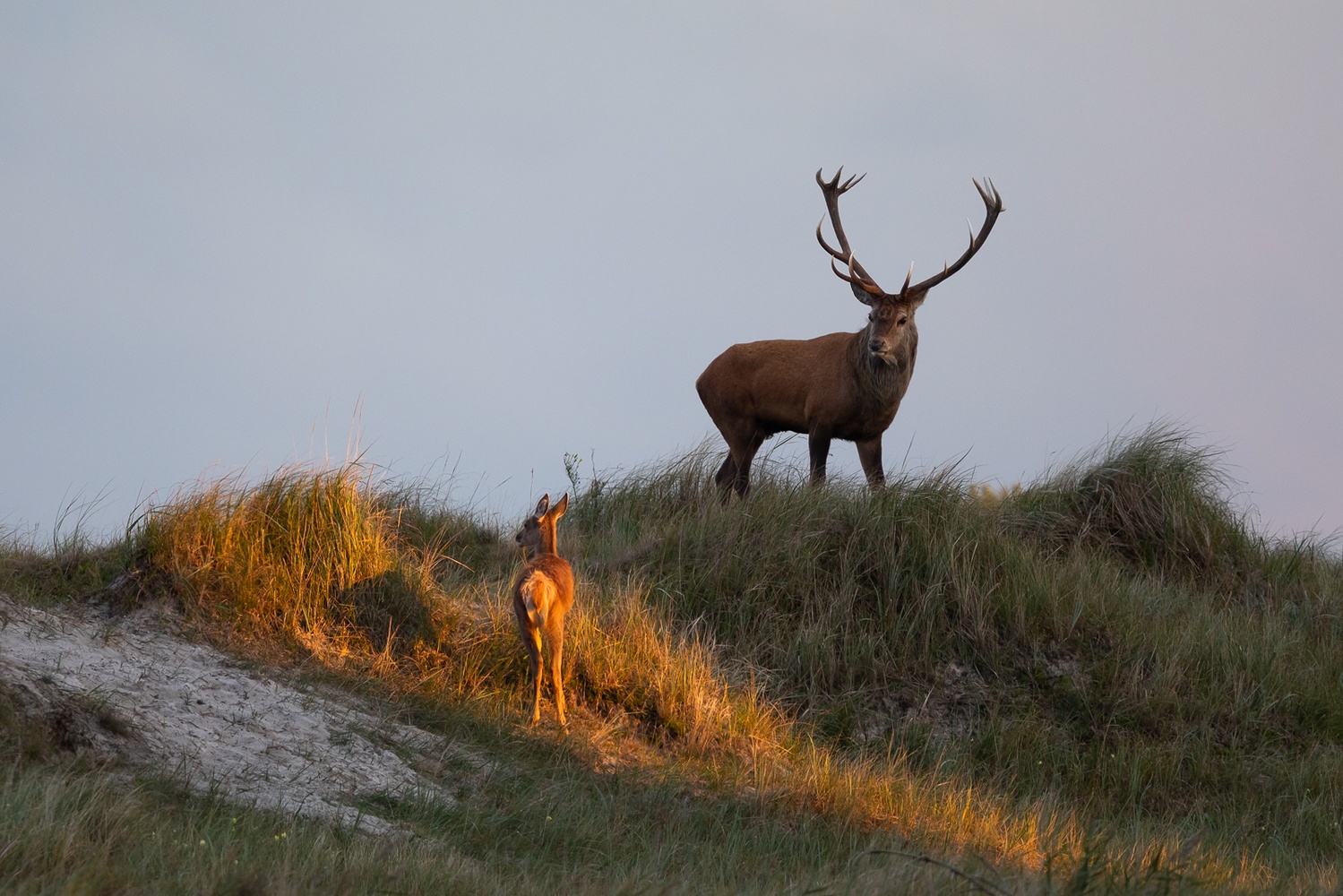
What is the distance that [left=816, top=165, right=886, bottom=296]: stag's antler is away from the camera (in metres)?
11.6

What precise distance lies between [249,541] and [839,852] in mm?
4179

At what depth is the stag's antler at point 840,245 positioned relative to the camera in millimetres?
11586

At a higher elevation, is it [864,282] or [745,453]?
[864,282]

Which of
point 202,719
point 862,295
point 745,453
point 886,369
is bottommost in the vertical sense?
point 202,719

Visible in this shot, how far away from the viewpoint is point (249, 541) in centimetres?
781

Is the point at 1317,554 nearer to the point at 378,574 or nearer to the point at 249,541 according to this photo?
the point at 378,574

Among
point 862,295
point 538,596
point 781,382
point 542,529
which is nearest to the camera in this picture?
point 538,596

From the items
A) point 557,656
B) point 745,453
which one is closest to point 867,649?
point 557,656

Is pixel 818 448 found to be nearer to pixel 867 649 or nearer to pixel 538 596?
pixel 867 649

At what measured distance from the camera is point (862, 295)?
1170cm

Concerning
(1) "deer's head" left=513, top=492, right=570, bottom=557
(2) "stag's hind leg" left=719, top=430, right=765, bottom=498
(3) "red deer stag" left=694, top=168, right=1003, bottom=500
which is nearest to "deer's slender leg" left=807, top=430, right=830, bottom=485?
(3) "red deer stag" left=694, top=168, right=1003, bottom=500

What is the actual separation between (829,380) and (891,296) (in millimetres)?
979

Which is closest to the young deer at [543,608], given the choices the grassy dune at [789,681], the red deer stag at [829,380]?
the grassy dune at [789,681]

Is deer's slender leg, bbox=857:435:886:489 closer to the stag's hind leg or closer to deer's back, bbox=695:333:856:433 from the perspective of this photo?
deer's back, bbox=695:333:856:433
